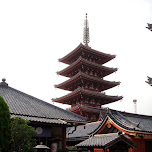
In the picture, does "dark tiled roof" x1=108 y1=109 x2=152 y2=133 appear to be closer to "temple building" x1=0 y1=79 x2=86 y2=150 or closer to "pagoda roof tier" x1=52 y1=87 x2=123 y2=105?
"temple building" x1=0 y1=79 x2=86 y2=150

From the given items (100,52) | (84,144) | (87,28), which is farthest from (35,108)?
(87,28)

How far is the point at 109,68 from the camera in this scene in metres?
43.9

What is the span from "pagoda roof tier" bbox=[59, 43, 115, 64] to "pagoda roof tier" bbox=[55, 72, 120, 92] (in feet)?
17.3

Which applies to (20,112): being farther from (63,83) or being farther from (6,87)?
(63,83)

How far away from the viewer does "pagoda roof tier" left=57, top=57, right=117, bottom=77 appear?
41.2 meters

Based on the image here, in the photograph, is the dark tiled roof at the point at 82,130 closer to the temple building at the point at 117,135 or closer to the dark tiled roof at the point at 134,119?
the temple building at the point at 117,135

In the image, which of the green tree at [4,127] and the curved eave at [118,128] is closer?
the green tree at [4,127]

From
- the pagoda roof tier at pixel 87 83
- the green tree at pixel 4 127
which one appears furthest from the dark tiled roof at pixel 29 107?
the pagoda roof tier at pixel 87 83

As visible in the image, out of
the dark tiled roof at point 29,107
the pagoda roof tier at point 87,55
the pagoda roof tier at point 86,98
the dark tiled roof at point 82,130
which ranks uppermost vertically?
the pagoda roof tier at point 87,55

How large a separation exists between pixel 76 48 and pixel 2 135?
108 ft

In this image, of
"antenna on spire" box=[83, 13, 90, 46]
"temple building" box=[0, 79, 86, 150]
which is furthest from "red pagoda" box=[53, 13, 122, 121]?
"temple building" box=[0, 79, 86, 150]

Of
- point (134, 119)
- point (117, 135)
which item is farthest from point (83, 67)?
point (117, 135)

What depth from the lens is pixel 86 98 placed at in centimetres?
4131

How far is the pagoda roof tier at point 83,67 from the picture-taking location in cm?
4119
